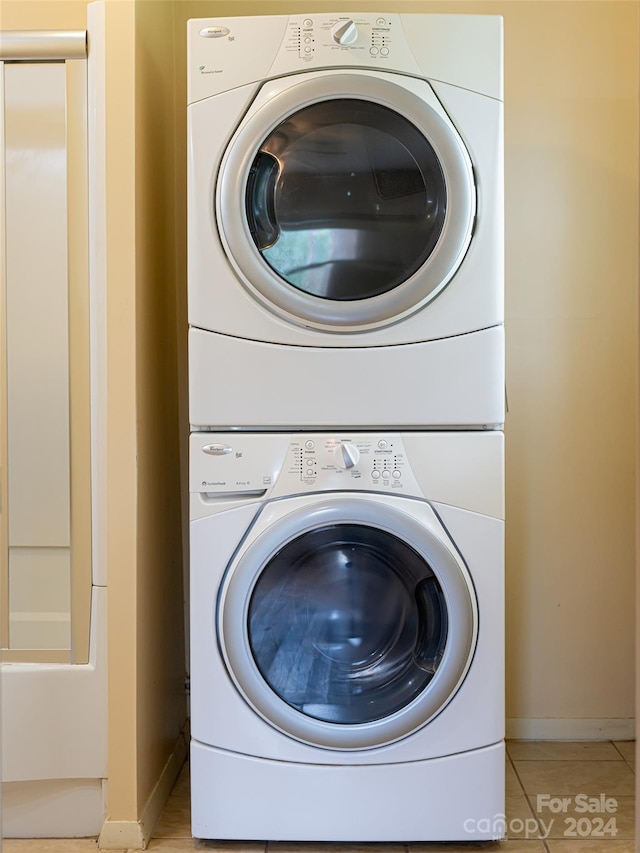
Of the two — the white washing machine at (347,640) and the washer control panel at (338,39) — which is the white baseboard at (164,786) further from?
the washer control panel at (338,39)

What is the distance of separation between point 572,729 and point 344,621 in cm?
98

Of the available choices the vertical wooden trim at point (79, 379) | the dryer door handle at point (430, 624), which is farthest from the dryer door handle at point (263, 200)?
the dryer door handle at point (430, 624)

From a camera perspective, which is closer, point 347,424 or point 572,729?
point 347,424

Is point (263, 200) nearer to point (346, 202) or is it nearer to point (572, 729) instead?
point (346, 202)

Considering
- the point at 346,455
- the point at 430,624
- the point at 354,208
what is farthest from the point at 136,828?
the point at 354,208

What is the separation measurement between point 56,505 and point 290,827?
0.79 meters

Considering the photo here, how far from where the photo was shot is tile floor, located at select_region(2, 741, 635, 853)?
63.2 inches

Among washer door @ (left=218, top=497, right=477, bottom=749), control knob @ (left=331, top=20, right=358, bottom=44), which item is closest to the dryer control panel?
control knob @ (left=331, top=20, right=358, bottom=44)

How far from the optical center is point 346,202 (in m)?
1.52

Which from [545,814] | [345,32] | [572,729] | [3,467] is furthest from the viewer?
→ [572,729]

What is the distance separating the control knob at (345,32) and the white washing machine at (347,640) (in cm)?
75

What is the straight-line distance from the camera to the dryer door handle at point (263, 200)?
5.01 feet

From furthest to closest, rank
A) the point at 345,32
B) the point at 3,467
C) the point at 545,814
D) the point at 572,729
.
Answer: the point at 572,729
the point at 545,814
the point at 3,467
the point at 345,32

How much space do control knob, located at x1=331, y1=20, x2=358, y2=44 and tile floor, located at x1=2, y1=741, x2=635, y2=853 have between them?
158 centimetres
